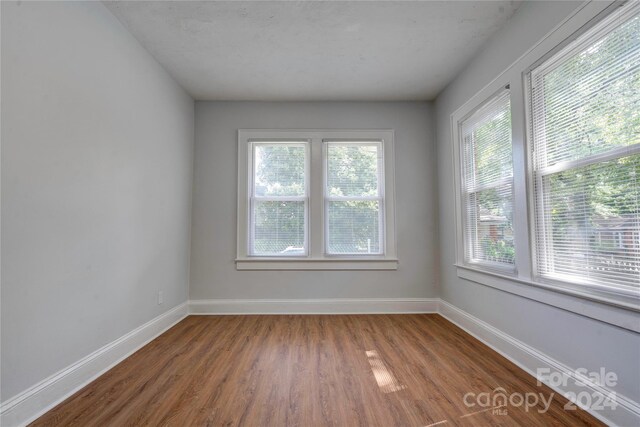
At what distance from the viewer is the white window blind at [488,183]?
8.04 ft

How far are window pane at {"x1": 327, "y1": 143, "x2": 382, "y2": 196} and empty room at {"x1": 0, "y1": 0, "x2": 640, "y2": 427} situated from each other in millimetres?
A: 29

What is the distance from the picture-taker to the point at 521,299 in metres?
2.20

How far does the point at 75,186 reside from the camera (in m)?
1.90

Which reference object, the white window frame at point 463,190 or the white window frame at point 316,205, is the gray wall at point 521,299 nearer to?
the white window frame at point 463,190

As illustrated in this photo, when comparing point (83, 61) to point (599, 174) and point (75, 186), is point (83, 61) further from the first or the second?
point (599, 174)

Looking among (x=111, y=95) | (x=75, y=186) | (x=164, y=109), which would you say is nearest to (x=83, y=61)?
(x=111, y=95)

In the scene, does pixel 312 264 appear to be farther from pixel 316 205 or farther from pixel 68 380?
pixel 68 380

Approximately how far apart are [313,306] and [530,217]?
8.15ft

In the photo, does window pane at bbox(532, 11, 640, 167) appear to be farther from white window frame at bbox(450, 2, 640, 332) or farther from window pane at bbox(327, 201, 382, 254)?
window pane at bbox(327, 201, 382, 254)

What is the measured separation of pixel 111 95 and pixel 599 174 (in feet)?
10.9

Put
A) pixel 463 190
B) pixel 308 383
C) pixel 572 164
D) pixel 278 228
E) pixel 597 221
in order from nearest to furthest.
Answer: pixel 597 221 → pixel 572 164 → pixel 308 383 → pixel 463 190 → pixel 278 228

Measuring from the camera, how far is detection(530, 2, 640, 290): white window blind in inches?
59.2

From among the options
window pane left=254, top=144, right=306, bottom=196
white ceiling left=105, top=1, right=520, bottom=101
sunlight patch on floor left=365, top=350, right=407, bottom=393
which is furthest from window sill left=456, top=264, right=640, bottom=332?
window pane left=254, top=144, right=306, bottom=196

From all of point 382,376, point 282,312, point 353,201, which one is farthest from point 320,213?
point 382,376
